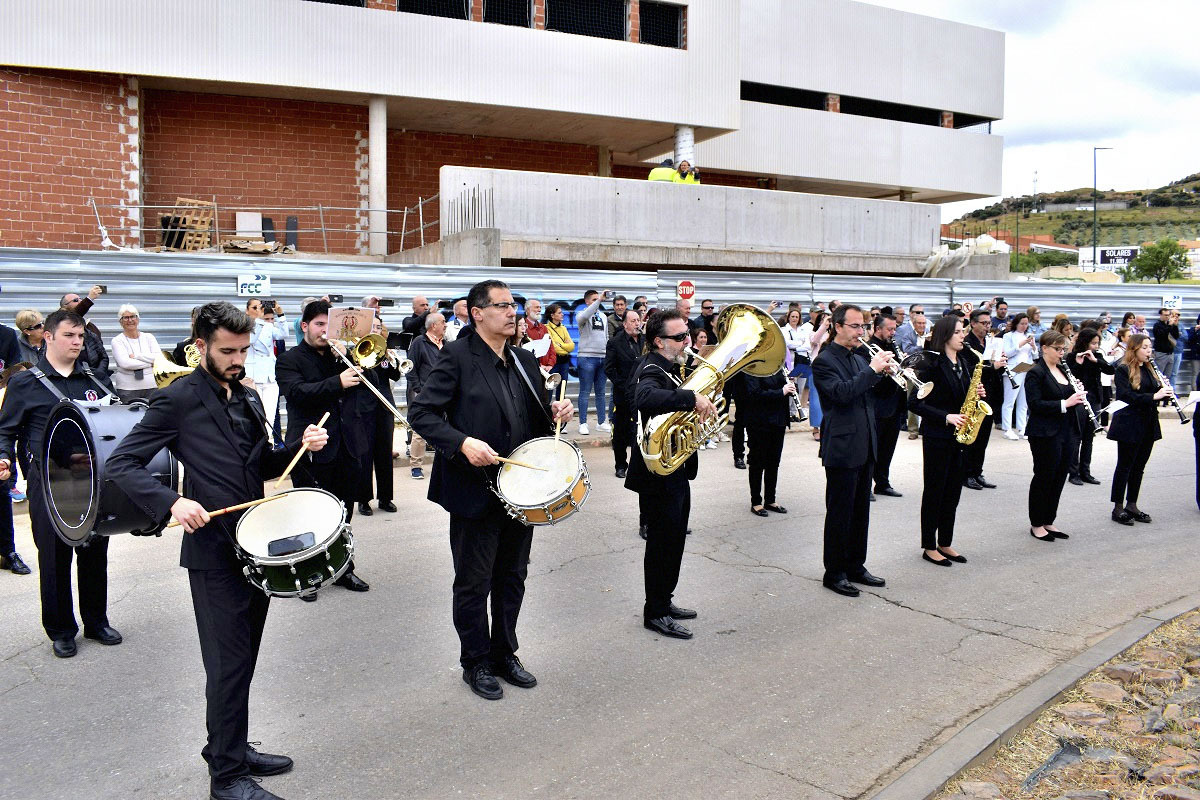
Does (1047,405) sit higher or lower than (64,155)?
lower

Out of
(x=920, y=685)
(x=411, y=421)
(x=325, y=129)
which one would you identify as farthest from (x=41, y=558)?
(x=325, y=129)

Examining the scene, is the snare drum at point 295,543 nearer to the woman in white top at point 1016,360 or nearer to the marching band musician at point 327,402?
the marching band musician at point 327,402

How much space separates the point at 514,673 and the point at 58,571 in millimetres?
2763

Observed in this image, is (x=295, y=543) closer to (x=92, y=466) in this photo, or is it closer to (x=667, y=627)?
(x=92, y=466)

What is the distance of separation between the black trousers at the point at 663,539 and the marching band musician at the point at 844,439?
1.43 m

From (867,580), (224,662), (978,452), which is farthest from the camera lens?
(978,452)

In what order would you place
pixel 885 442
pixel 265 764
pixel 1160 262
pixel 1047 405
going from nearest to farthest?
pixel 265 764
pixel 1047 405
pixel 885 442
pixel 1160 262

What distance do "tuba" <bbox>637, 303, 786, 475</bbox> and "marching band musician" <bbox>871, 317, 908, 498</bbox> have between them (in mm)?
2126

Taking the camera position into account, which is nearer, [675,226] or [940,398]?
[940,398]

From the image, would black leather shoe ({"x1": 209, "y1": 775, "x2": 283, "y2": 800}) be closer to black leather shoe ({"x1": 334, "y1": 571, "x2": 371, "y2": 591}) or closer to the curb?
the curb

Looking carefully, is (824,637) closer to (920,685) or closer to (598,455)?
(920,685)

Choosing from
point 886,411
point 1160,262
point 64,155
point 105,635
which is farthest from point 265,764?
point 1160,262

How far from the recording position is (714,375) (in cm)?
579

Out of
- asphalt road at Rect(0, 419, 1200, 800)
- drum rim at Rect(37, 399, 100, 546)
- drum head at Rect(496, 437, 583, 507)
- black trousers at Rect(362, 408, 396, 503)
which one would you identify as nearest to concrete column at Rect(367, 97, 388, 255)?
black trousers at Rect(362, 408, 396, 503)
